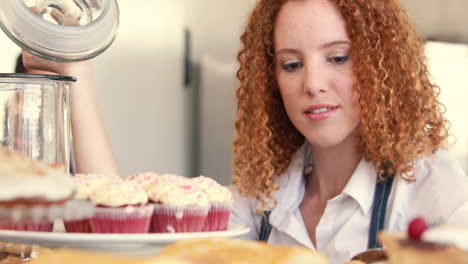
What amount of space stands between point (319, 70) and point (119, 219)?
27.4 inches

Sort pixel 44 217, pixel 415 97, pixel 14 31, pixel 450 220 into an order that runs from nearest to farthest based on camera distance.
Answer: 1. pixel 44 217
2. pixel 14 31
3. pixel 450 220
4. pixel 415 97

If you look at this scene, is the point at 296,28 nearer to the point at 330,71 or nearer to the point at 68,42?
the point at 330,71

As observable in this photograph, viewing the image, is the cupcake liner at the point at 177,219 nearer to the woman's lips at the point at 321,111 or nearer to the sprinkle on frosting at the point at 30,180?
the sprinkle on frosting at the point at 30,180

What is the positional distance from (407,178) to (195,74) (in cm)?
240

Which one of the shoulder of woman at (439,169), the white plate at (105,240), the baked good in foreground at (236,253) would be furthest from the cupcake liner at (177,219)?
the shoulder of woman at (439,169)

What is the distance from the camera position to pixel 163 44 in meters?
3.48

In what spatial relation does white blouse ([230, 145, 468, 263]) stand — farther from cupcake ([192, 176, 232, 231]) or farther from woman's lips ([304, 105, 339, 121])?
cupcake ([192, 176, 232, 231])

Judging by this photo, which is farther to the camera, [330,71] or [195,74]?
[195,74]

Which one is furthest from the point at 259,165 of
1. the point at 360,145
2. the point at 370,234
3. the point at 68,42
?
the point at 68,42

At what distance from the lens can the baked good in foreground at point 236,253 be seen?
0.44 meters

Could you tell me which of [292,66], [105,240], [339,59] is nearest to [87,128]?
[292,66]

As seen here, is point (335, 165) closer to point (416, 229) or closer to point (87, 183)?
point (87, 183)

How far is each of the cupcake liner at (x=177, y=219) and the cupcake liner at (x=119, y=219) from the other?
4 centimetres

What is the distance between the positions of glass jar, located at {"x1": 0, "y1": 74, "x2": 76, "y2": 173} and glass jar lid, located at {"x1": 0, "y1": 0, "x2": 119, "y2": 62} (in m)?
0.06
